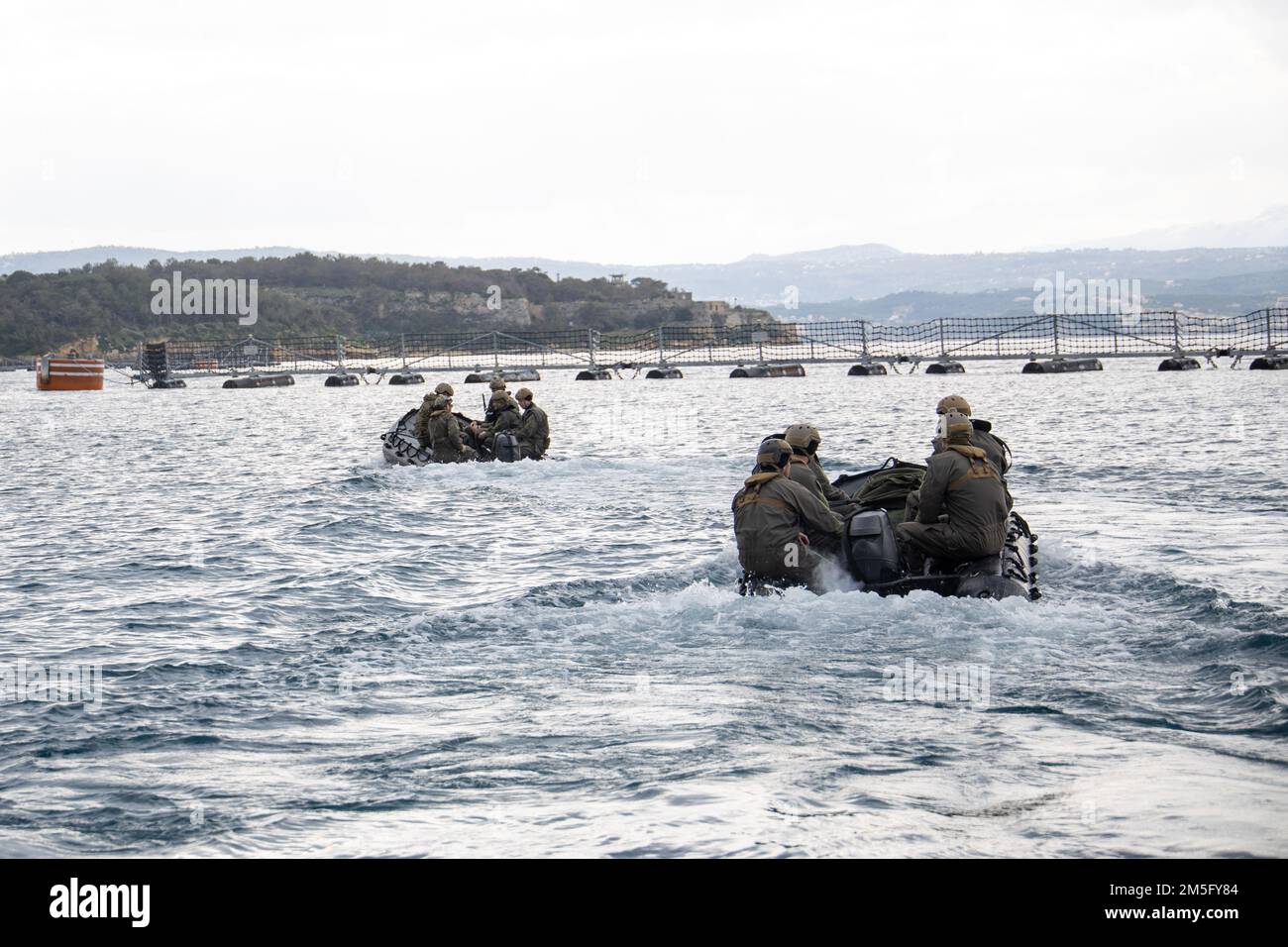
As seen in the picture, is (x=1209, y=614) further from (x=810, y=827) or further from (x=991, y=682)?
(x=810, y=827)

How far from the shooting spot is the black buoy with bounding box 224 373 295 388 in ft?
283

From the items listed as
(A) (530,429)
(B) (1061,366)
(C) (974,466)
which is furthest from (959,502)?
(B) (1061,366)

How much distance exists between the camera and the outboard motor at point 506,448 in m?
25.8

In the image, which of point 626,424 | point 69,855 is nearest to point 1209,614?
point 69,855

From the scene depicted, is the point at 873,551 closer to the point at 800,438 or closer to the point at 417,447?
the point at 800,438

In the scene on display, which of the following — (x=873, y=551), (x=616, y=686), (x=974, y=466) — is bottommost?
(x=616, y=686)

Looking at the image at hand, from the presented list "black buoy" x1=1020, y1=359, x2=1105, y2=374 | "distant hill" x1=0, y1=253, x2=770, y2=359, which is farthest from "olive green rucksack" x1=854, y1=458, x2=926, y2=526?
"distant hill" x1=0, y1=253, x2=770, y2=359

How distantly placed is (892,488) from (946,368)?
64.1 metres

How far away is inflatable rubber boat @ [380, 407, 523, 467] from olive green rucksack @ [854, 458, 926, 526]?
12.8 meters

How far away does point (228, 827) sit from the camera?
23.3 feet

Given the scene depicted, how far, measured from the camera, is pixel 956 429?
11.8m

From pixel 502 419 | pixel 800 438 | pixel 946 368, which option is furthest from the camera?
pixel 946 368

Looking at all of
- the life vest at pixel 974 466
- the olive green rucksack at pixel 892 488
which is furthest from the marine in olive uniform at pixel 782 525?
the life vest at pixel 974 466

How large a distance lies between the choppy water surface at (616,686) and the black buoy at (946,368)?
54.2 m
